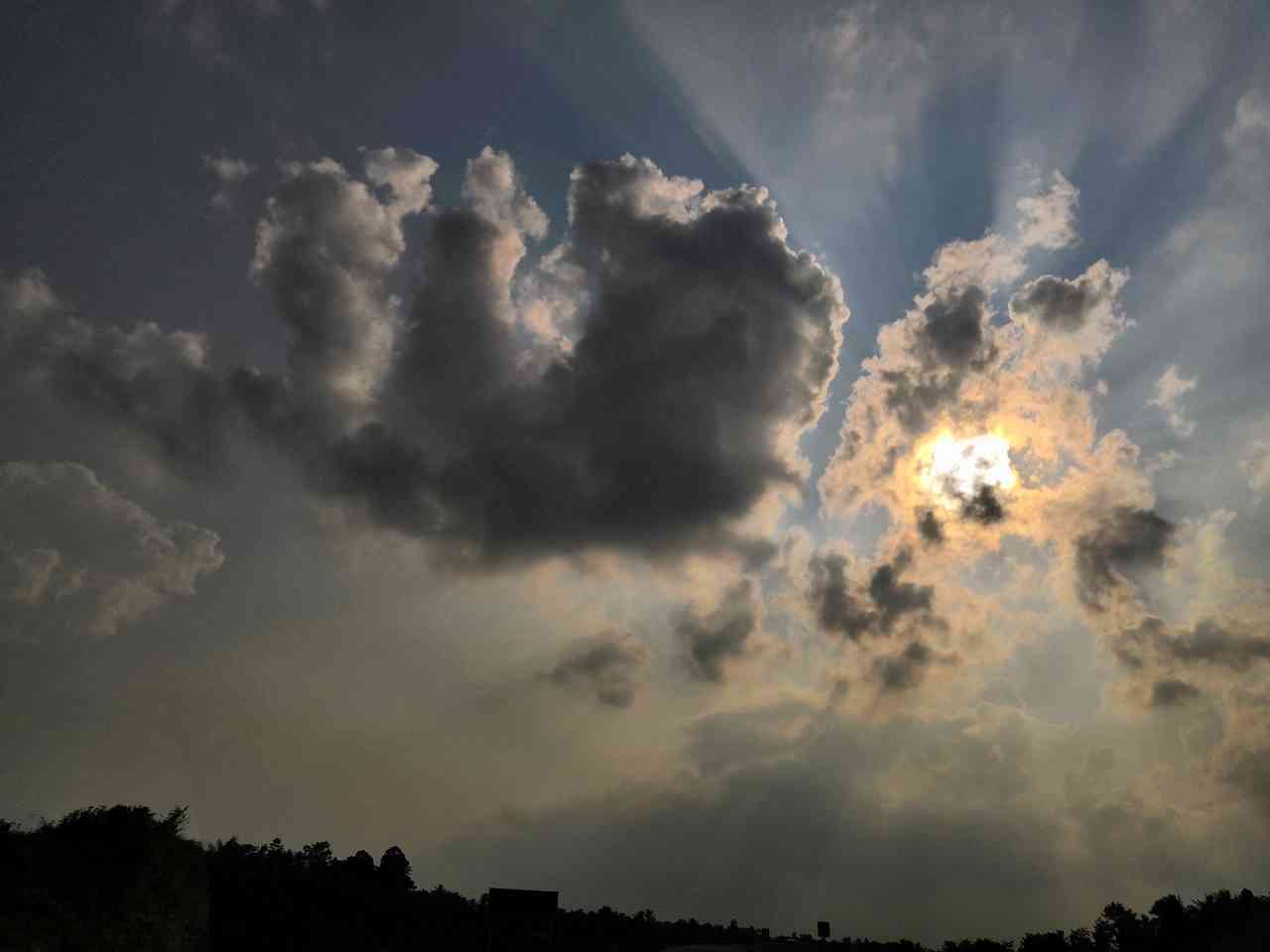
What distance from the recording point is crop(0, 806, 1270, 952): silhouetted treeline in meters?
24.6

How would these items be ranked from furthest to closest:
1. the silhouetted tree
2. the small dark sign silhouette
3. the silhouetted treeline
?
the silhouetted tree → the small dark sign silhouette → the silhouetted treeline

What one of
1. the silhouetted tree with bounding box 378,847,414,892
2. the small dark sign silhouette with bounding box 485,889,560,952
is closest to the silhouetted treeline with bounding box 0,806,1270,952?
the silhouetted tree with bounding box 378,847,414,892

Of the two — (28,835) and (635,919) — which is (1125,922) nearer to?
(635,919)

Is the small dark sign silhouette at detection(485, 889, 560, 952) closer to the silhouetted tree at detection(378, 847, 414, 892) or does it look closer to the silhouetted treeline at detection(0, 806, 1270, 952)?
the silhouetted treeline at detection(0, 806, 1270, 952)

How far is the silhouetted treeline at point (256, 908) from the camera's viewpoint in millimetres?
24578

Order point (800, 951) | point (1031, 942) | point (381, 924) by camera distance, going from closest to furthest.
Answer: point (381, 924) < point (800, 951) < point (1031, 942)

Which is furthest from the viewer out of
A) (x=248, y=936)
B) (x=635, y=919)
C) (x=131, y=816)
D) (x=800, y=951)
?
(x=635, y=919)

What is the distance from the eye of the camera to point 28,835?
26.5m

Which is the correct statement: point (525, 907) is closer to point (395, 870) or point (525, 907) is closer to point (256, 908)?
point (256, 908)

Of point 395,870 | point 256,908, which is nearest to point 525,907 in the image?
point 256,908

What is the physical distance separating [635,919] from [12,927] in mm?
72489

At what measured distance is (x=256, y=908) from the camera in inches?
1604

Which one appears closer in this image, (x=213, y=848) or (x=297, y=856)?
(x=213, y=848)

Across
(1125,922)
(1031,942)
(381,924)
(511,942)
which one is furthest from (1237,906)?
(381,924)
